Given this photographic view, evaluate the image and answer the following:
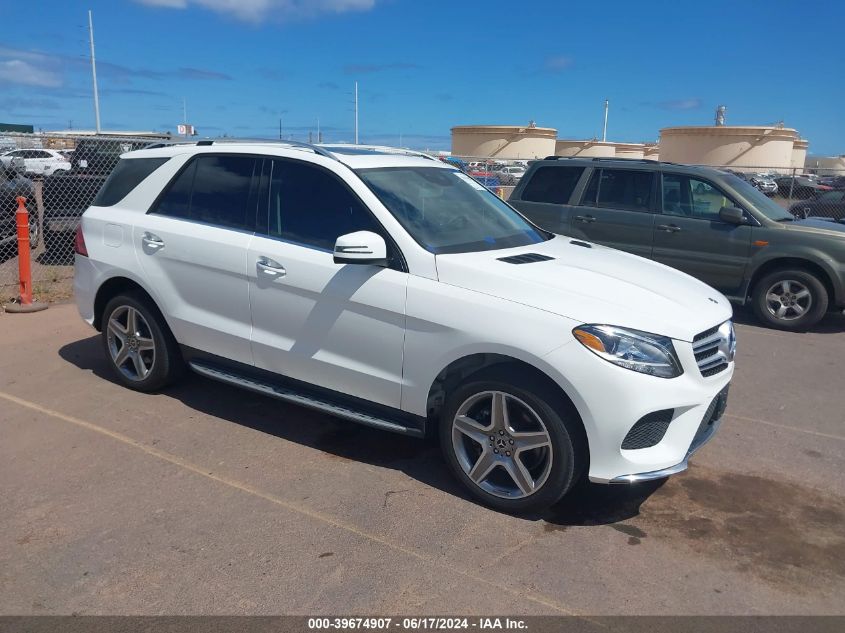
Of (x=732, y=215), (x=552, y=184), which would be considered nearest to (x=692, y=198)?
(x=732, y=215)

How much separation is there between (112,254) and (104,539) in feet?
8.09

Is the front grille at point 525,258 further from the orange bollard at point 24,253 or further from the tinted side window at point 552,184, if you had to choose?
the orange bollard at point 24,253

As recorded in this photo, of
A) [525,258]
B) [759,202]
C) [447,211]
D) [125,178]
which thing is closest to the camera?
[525,258]

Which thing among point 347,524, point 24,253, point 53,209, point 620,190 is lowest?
point 347,524

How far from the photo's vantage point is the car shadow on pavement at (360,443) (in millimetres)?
3977

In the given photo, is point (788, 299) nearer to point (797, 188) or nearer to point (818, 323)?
point (818, 323)

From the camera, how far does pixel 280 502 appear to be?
12.9 feet

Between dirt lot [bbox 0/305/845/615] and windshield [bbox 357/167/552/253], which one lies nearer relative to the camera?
dirt lot [bbox 0/305/845/615]

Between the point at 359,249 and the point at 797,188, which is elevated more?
the point at 797,188

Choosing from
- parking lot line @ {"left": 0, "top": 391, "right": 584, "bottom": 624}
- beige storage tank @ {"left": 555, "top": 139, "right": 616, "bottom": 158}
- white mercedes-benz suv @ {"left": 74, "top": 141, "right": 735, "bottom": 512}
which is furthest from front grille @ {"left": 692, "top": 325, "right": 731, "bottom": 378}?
beige storage tank @ {"left": 555, "top": 139, "right": 616, "bottom": 158}

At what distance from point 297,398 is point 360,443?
0.57 m

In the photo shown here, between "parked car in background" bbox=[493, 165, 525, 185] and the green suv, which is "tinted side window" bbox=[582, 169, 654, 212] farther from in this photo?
"parked car in background" bbox=[493, 165, 525, 185]

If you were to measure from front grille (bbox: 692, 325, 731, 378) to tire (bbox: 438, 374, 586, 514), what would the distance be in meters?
0.74

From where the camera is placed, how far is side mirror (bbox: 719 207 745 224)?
8.50 m
